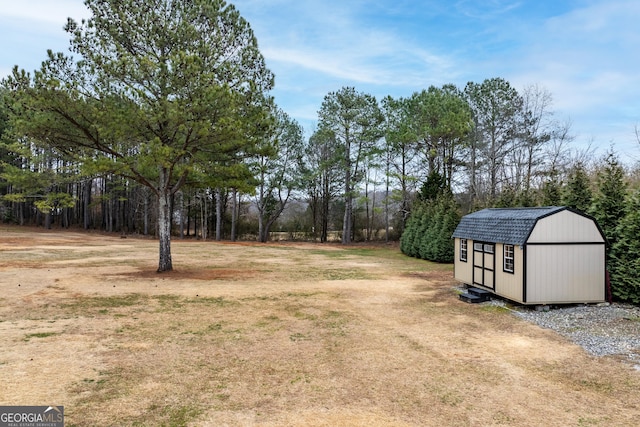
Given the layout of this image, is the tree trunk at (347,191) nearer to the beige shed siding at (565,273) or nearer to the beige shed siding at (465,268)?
the beige shed siding at (465,268)

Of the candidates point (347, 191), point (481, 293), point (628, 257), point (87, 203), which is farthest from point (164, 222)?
point (87, 203)

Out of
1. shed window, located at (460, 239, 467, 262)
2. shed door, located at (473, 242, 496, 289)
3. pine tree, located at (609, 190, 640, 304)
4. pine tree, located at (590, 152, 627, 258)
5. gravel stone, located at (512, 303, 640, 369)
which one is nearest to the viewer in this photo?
gravel stone, located at (512, 303, 640, 369)

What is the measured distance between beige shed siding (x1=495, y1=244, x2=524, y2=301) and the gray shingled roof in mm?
326

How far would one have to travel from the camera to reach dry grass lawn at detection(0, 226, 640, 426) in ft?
15.2

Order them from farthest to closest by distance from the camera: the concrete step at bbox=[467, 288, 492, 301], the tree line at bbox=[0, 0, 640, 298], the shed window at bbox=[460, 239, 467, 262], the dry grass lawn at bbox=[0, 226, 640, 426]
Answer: the shed window at bbox=[460, 239, 467, 262]
the tree line at bbox=[0, 0, 640, 298]
the concrete step at bbox=[467, 288, 492, 301]
the dry grass lawn at bbox=[0, 226, 640, 426]

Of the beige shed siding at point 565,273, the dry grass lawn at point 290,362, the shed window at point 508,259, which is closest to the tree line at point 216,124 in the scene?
the beige shed siding at point 565,273

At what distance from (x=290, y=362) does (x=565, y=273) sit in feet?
27.2

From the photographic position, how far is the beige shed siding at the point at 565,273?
10117 millimetres

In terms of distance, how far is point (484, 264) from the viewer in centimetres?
1212

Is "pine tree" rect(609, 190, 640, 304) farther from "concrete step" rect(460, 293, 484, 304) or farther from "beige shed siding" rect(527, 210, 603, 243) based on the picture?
"concrete step" rect(460, 293, 484, 304)

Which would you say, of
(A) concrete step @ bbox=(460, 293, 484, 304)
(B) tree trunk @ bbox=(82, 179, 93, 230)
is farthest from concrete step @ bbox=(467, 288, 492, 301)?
(B) tree trunk @ bbox=(82, 179, 93, 230)

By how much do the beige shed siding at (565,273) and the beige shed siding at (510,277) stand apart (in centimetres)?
21

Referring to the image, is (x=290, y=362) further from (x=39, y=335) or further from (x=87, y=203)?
(x=87, y=203)

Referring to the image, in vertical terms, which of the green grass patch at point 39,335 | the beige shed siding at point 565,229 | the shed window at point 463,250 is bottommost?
the green grass patch at point 39,335
